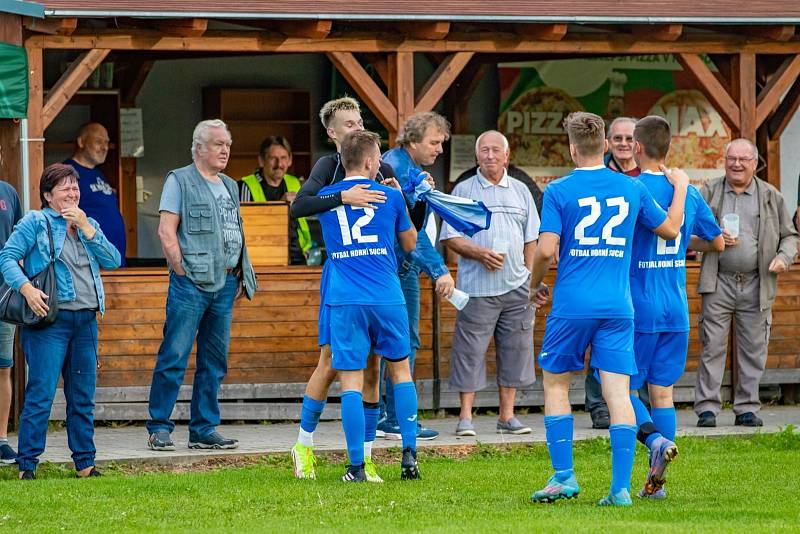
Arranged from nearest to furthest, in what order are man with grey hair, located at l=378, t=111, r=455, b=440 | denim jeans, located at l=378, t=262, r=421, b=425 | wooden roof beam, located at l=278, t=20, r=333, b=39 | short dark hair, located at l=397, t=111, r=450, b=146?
man with grey hair, located at l=378, t=111, r=455, b=440 < short dark hair, located at l=397, t=111, r=450, b=146 < denim jeans, located at l=378, t=262, r=421, b=425 < wooden roof beam, located at l=278, t=20, r=333, b=39

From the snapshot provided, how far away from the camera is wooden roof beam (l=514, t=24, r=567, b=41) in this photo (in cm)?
1150

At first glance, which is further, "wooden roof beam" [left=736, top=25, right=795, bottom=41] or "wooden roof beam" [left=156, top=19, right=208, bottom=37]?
"wooden roof beam" [left=736, top=25, right=795, bottom=41]

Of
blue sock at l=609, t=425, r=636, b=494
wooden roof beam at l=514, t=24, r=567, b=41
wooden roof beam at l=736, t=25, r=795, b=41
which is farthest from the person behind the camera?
wooden roof beam at l=736, t=25, r=795, b=41

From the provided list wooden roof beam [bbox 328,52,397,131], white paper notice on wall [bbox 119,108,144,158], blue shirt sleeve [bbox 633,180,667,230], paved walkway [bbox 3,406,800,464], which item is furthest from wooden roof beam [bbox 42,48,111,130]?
blue shirt sleeve [bbox 633,180,667,230]

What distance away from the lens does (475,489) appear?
26.0 feet

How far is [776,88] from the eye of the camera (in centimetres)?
1209

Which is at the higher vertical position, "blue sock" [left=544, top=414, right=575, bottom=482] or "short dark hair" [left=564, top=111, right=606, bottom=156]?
"short dark hair" [left=564, top=111, right=606, bottom=156]

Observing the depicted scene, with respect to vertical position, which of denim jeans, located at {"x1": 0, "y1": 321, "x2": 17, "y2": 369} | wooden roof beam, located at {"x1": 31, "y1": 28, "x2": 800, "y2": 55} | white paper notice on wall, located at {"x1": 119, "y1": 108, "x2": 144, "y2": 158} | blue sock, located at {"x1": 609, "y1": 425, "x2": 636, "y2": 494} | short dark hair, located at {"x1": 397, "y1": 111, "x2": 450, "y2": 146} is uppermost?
wooden roof beam, located at {"x1": 31, "y1": 28, "x2": 800, "y2": 55}

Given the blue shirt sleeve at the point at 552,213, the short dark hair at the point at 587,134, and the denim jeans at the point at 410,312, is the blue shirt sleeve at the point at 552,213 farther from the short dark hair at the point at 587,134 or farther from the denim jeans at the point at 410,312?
the denim jeans at the point at 410,312

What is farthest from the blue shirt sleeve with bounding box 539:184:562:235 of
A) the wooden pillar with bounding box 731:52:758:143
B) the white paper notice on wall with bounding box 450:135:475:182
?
the white paper notice on wall with bounding box 450:135:475:182

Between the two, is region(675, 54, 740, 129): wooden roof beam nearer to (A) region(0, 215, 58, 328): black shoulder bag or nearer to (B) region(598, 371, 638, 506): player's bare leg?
(B) region(598, 371, 638, 506): player's bare leg

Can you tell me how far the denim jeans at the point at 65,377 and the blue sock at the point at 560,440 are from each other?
2.85 metres

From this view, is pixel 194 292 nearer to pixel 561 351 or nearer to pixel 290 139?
pixel 561 351

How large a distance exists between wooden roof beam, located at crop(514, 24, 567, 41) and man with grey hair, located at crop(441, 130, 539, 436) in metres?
1.62
